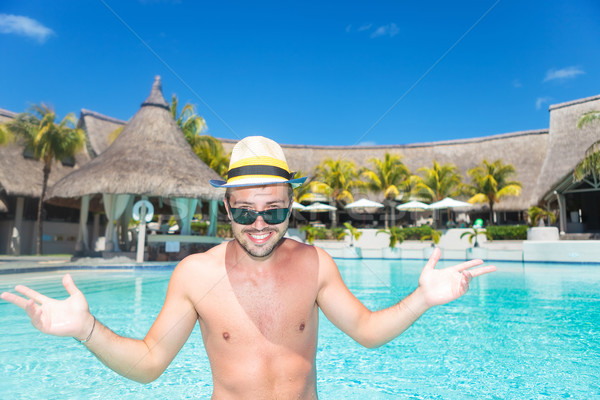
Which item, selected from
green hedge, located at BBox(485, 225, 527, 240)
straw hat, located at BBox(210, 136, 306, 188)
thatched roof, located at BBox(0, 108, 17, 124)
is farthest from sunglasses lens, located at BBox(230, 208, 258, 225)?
thatched roof, located at BBox(0, 108, 17, 124)

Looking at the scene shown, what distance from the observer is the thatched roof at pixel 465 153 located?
27203 millimetres

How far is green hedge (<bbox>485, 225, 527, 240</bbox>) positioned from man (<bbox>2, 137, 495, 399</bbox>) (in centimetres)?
1787

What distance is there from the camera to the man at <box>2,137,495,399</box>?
1.51 metres

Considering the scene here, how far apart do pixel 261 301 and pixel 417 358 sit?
3.16 metres

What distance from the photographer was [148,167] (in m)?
14.3

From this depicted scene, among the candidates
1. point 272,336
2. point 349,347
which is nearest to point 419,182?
point 349,347

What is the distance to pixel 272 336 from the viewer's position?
1602 millimetres

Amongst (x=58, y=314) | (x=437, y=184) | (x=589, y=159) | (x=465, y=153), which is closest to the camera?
(x=58, y=314)

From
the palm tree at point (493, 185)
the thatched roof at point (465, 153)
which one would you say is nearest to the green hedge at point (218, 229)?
the thatched roof at point (465, 153)

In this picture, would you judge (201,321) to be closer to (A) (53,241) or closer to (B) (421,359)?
(B) (421,359)

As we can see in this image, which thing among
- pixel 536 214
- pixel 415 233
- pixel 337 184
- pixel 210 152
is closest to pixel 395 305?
pixel 415 233

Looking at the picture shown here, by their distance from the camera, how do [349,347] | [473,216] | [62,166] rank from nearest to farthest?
[349,347] < [62,166] < [473,216]

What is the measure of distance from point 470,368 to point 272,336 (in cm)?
298

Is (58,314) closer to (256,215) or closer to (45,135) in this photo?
(256,215)
